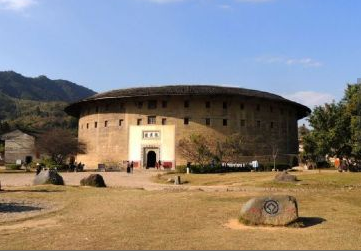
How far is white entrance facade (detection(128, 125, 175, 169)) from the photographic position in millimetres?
53219

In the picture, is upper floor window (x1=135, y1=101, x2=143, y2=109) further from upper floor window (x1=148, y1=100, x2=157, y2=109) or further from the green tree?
the green tree

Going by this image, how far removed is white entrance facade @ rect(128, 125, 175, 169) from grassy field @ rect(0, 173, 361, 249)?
1413 inches

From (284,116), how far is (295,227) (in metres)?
48.5

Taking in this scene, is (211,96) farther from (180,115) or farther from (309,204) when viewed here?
(309,204)

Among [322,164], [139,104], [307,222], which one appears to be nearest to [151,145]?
[139,104]

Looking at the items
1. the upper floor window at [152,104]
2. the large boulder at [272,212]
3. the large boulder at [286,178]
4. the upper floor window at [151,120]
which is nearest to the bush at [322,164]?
the upper floor window at [151,120]

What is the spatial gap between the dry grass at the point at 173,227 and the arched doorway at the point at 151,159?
3733 cm

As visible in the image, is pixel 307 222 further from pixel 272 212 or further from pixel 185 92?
pixel 185 92

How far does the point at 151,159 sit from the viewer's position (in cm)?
5459

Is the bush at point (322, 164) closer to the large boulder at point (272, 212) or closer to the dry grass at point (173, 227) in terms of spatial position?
the dry grass at point (173, 227)

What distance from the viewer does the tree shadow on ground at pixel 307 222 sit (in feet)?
36.3

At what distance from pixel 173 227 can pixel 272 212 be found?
2.31 meters

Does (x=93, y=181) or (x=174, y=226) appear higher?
(x=93, y=181)

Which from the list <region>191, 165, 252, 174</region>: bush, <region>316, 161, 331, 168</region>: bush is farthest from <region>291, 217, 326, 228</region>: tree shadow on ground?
<region>316, 161, 331, 168</region>: bush
